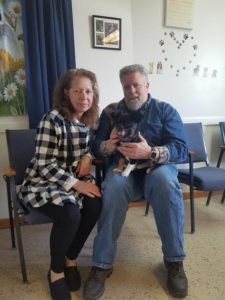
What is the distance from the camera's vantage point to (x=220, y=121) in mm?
2934

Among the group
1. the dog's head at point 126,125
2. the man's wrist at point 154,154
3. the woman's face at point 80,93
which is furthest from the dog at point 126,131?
the woman's face at point 80,93

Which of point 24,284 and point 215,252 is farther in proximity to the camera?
point 215,252

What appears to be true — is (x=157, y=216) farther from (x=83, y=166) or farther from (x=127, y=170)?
(x=83, y=166)

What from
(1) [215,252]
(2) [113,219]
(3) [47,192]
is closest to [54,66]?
(3) [47,192]

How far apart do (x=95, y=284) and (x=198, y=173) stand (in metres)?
1.22

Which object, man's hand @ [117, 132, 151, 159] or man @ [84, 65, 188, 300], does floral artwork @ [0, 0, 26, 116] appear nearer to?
man @ [84, 65, 188, 300]

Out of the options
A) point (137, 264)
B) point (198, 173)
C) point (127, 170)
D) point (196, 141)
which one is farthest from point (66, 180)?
point (196, 141)

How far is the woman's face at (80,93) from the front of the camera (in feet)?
5.28

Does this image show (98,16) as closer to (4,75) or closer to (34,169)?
(4,75)

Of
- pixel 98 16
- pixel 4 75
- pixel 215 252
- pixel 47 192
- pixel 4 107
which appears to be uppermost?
pixel 98 16

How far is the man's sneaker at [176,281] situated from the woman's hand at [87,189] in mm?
538

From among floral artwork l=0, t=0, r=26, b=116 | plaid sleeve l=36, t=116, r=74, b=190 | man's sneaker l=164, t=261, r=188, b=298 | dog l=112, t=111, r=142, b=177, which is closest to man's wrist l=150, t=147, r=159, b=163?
dog l=112, t=111, r=142, b=177

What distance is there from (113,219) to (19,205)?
1.75ft

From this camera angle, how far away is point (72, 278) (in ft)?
5.12
